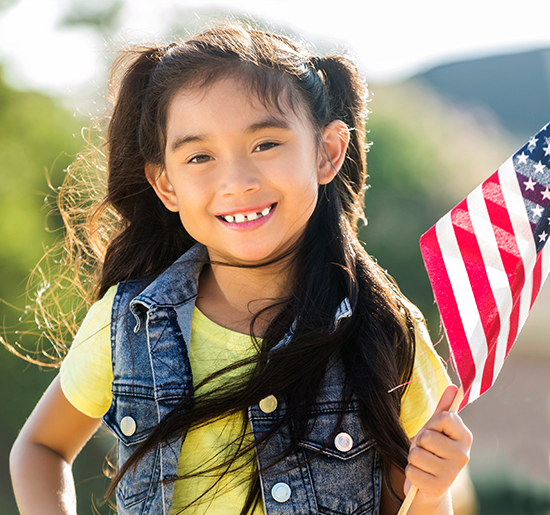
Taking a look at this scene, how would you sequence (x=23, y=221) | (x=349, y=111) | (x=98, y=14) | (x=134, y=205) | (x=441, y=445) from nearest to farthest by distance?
1. (x=441, y=445)
2. (x=349, y=111)
3. (x=134, y=205)
4. (x=23, y=221)
5. (x=98, y=14)

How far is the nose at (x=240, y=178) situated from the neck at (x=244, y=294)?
0.25 meters

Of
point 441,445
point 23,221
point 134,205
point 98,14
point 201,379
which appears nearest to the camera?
point 441,445

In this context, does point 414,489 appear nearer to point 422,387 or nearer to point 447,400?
Answer: point 447,400

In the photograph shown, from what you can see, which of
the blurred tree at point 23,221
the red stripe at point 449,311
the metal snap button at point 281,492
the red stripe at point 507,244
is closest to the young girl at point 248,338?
the metal snap button at point 281,492

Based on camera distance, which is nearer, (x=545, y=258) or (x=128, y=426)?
(x=545, y=258)

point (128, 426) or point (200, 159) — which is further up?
point (200, 159)

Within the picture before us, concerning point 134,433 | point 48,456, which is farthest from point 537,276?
point 48,456

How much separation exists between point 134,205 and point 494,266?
3.26ft

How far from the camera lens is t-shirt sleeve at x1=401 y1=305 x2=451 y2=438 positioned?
135cm

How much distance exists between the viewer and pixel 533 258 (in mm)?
1143

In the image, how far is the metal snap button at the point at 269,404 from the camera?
1.33m

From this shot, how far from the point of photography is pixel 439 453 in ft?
3.60

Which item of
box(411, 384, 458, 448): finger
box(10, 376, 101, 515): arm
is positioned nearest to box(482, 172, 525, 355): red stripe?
box(411, 384, 458, 448): finger

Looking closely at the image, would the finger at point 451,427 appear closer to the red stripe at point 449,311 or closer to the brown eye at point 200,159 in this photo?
the red stripe at point 449,311
